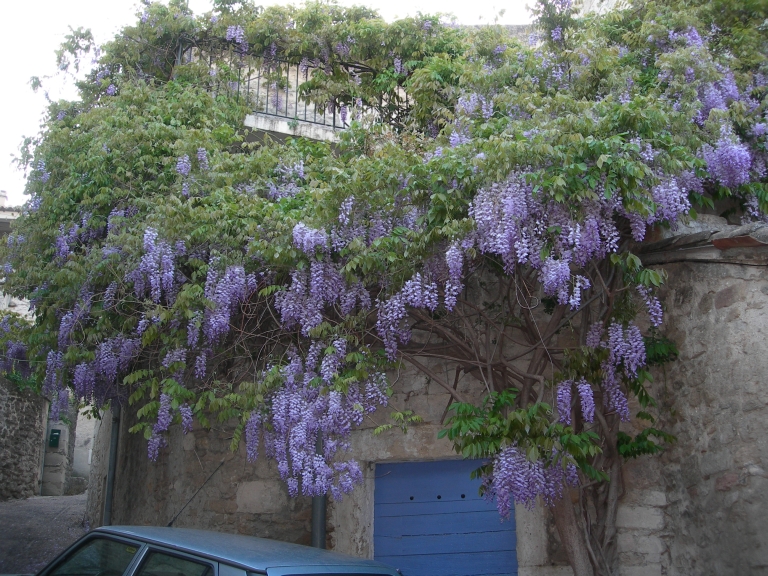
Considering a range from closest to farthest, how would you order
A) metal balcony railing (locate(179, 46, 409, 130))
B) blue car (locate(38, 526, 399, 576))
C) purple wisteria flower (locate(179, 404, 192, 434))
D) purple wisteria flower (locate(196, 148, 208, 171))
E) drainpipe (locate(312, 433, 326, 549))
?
blue car (locate(38, 526, 399, 576)) → purple wisteria flower (locate(179, 404, 192, 434)) → drainpipe (locate(312, 433, 326, 549)) → purple wisteria flower (locate(196, 148, 208, 171)) → metal balcony railing (locate(179, 46, 409, 130))

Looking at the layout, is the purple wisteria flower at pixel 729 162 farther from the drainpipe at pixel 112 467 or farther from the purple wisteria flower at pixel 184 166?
the drainpipe at pixel 112 467

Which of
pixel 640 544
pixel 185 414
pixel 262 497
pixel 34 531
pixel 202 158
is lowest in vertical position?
pixel 34 531

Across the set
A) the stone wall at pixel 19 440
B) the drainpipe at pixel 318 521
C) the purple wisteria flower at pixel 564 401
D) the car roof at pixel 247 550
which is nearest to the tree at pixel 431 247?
the purple wisteria flower at pixel 564 401

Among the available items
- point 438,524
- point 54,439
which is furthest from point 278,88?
point 54,439

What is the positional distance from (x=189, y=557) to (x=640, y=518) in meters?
3.14

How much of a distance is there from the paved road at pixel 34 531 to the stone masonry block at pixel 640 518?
17.4 ft

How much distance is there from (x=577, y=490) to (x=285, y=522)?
7.37 feet

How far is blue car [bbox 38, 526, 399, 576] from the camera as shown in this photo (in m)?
2.73

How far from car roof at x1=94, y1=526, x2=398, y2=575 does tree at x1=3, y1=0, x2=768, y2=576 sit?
1366 mm

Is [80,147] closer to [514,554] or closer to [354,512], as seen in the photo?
[354,512]

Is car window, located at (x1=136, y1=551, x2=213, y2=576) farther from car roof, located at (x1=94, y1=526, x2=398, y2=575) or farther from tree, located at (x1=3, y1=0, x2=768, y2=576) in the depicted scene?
tree, located at (x1=3, y1=0, x2=768, y2=576)

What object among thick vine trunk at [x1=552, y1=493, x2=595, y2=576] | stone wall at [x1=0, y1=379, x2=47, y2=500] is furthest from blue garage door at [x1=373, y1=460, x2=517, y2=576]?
stone wall at [x1=0, y1=379, x2=47, y2=500]

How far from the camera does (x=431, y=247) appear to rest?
487cm

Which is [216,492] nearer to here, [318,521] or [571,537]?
[318,521]
